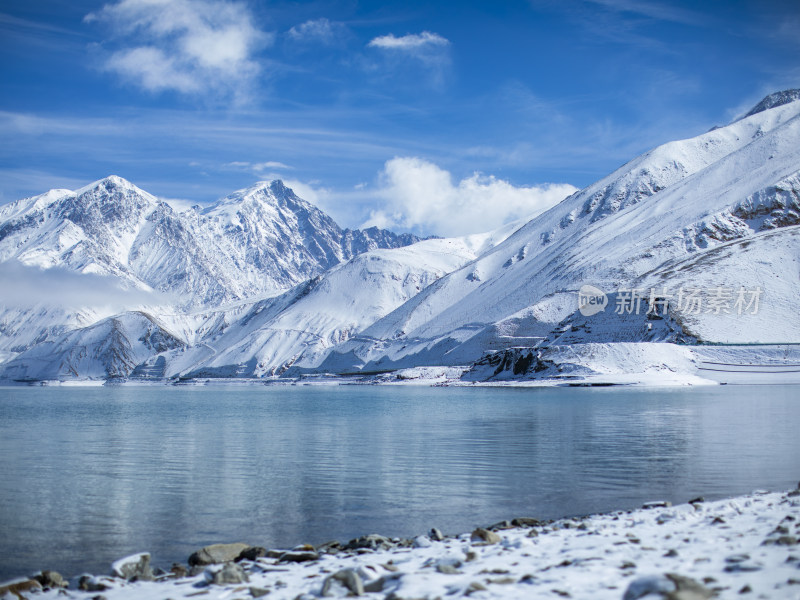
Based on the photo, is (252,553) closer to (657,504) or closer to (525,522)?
(525,522)

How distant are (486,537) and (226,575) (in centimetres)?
526

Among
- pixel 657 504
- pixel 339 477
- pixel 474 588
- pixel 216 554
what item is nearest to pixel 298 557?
pixel 216 554

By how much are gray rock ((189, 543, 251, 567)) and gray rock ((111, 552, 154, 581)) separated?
3.07 feet

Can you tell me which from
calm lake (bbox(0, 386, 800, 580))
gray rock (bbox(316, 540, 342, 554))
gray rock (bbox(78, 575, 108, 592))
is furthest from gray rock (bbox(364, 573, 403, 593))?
calm lake (bbox(0, 386, 800, 580))

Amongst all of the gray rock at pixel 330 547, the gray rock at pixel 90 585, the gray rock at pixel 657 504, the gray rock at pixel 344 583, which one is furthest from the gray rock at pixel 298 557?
the gray rock at pixel 657 504

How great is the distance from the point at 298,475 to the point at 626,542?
15.3 meters

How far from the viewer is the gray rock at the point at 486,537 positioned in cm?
1523

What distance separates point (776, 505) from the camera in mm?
17438

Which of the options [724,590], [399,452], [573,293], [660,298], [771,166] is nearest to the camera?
[724,590]

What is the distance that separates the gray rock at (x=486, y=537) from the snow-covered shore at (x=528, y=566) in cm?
2

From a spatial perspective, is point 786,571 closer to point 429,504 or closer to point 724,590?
point 724,590

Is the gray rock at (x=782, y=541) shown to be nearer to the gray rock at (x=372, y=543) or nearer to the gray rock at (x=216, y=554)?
the gray rock at (x=372, y=543)

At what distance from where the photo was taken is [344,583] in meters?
11.7

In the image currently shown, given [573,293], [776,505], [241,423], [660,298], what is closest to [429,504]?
[776,505]
